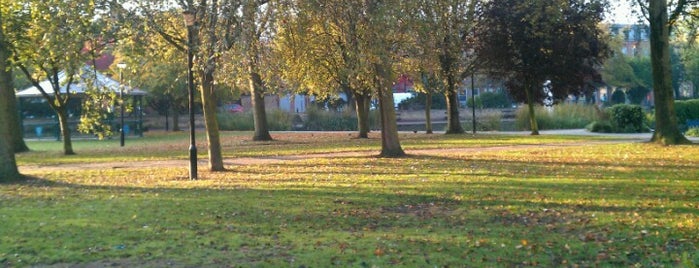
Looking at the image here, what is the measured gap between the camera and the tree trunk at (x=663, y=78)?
22047 mm

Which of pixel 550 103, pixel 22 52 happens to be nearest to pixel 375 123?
pixel 550 103

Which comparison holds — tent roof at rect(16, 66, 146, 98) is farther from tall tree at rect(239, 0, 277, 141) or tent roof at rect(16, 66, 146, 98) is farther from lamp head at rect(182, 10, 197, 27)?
tall tree at rect(239, 0, 277, 141)

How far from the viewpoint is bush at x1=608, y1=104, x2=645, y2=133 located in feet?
119

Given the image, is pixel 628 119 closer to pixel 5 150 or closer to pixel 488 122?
pixel 488 122

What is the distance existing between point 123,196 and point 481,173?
7.86m

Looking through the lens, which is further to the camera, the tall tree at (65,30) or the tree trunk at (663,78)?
the tree trunk at (663,78)

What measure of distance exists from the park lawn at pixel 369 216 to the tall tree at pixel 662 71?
3.93 metres

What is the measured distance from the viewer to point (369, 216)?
35.1 feet

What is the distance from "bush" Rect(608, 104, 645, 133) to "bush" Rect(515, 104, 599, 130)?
19.6 feet

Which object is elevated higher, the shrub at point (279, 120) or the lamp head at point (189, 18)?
the lamp head at point (189, 18)

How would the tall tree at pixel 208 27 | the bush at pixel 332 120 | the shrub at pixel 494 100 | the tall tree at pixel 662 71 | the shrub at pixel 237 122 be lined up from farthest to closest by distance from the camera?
the shrub at pixel 494 100
the shrub at pixel 237 122
the bush at pixel 332 120
the tall tree at pixel 662 71
the tall tree at pixel 208 27

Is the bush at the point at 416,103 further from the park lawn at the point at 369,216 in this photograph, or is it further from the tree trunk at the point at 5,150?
the tree trunk at the point at 5,150

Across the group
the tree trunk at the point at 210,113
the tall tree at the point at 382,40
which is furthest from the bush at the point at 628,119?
the tree trunk at the point at 210,113

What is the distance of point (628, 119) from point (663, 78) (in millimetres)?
14677
